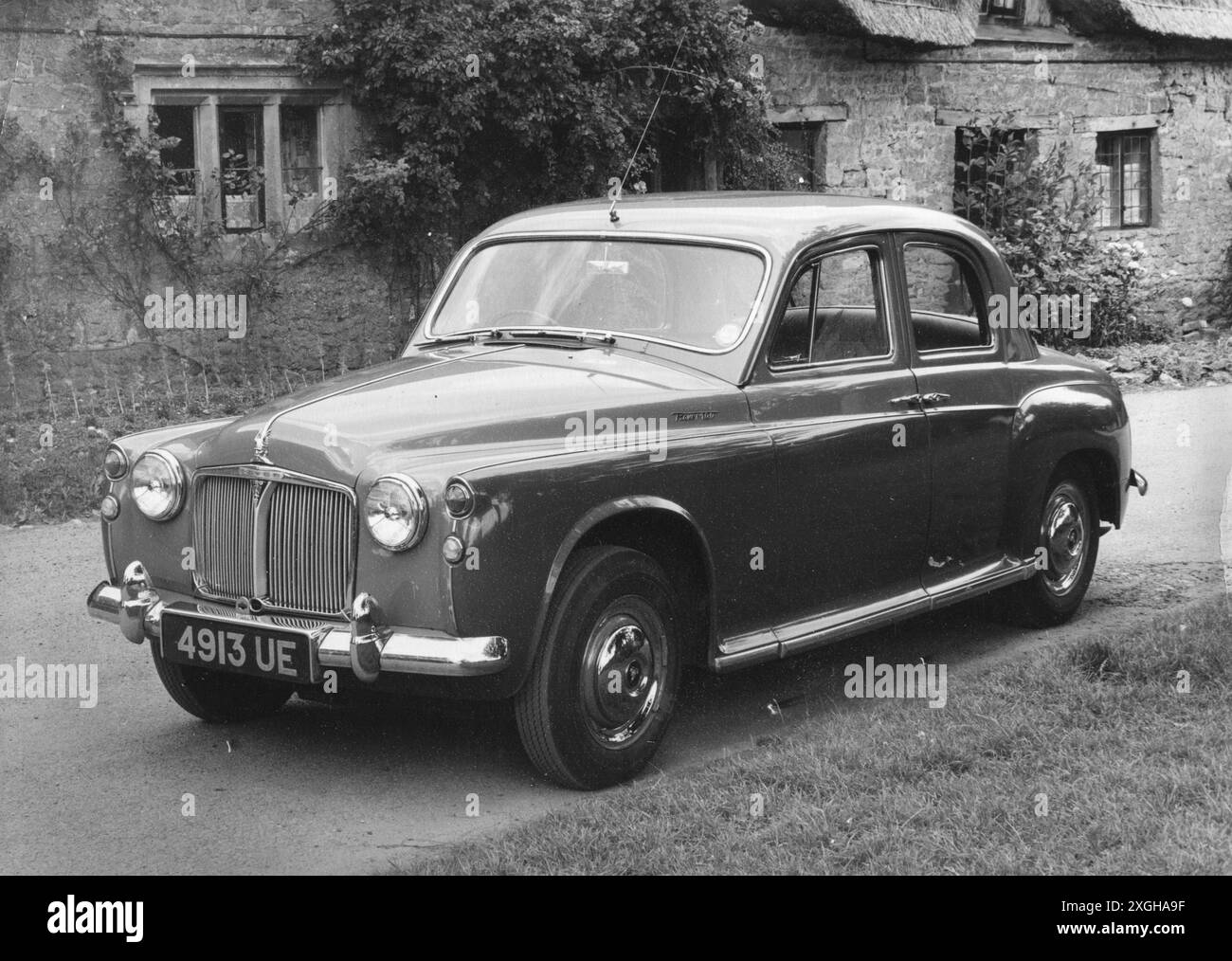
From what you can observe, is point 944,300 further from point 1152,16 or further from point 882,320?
point 1152,16

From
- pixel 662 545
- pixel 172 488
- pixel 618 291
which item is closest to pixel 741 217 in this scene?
pixel 618 291

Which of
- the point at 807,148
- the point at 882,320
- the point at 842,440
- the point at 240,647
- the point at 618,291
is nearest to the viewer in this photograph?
the point at 240,647

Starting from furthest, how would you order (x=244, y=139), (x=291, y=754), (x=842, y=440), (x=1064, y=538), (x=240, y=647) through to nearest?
1. (x=244, y=139)
2. (x=1064, y=538)
3. (x=842, y=440)
4. (x=291, y=754)
5. (x=240, y=647)

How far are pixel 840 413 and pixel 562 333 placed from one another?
985 millimetres

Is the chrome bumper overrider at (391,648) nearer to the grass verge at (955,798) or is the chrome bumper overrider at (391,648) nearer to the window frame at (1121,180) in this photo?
the grass verge at (955,798)

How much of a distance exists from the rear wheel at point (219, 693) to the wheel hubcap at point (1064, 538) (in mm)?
3162

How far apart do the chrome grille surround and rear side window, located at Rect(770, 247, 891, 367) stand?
164 cm

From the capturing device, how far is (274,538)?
4.59 metres

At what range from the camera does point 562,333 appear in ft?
17.7

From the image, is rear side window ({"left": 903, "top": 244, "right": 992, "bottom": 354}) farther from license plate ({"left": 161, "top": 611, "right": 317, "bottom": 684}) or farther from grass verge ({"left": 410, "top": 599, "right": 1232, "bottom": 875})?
license plate ({"left": 161, "top": 611, "right": 317, "bottom": 684})

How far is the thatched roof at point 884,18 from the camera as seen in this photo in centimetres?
1512

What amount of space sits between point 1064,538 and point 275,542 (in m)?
3.54

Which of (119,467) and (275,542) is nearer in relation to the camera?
(275,542)

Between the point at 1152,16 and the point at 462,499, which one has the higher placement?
the point at 1152,16
